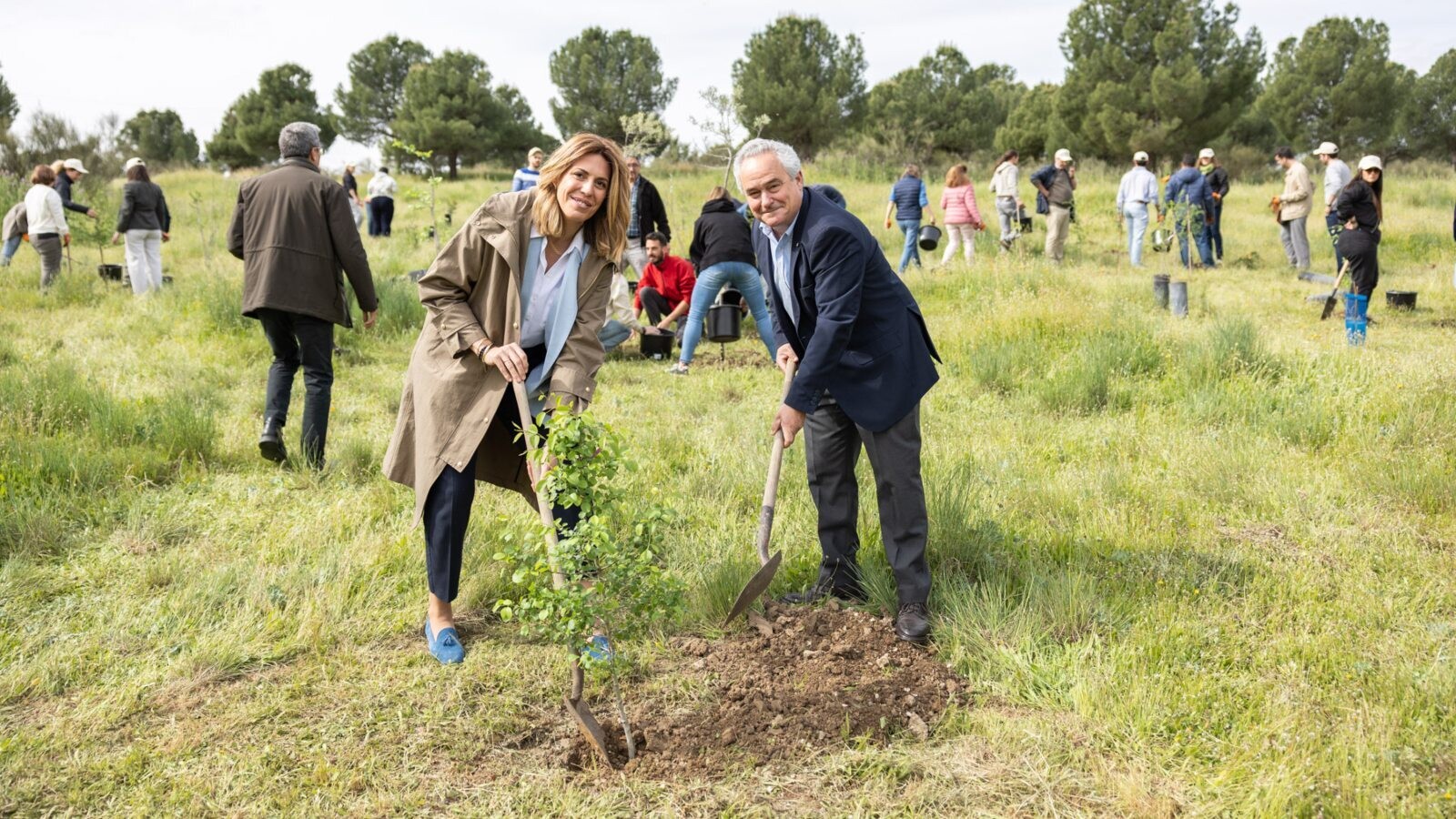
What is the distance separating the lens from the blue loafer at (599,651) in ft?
9.80

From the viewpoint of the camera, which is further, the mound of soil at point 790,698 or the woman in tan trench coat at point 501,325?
the woman in tan trench coat at point 501,325

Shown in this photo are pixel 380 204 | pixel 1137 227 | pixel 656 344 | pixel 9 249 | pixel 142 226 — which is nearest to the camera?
pixel 656 344

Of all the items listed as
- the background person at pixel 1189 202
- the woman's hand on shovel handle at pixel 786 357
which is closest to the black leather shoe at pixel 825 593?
the woman's hand on shovel handle at pixel 786 357

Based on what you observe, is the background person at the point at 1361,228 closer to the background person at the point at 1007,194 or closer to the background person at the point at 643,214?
the background person at the point at 1007,194

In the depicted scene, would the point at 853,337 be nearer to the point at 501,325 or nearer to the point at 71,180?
the point at 501,325

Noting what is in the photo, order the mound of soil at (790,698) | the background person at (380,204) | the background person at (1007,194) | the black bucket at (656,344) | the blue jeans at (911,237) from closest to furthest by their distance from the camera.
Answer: the mound of soil at (790,698), the black bucket at (656,344), the blue jeans at (911,237), the background person at (1007,194), the background person at (380,204)

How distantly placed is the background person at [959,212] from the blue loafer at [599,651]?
1087 cm

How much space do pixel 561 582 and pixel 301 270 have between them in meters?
3.32

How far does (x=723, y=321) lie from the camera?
853 centimetres

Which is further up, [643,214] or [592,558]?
[643,214]

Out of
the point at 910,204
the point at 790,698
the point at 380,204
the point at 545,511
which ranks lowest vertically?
the point at 790,698

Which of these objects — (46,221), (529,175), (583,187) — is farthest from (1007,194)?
(46,221)

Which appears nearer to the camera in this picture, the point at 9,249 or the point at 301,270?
the point at 301,270

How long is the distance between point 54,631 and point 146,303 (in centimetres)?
775
